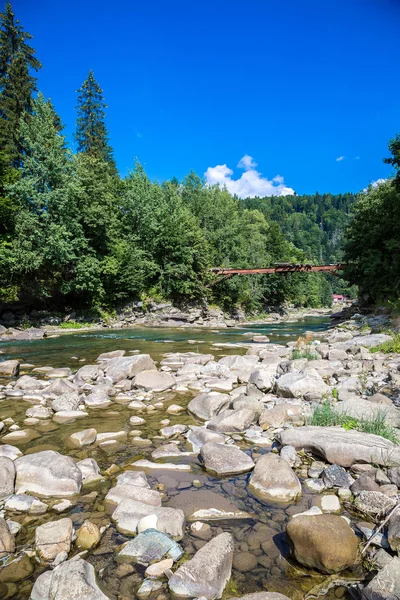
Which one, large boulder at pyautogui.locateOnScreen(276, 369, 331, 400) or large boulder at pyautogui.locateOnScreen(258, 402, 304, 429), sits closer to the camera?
large boulder at pyautogui.locateOnScreen(258, 402, 304, 429)

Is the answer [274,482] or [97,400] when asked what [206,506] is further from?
[97,400]

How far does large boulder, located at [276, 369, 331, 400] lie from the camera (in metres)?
6.57

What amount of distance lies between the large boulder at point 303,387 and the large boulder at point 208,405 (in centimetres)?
114

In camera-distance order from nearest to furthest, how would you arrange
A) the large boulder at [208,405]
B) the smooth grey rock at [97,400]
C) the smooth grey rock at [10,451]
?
the smooth grey rock at [10,451]
the large boulder at [208,405]
the smooth grey rock at [97,400]

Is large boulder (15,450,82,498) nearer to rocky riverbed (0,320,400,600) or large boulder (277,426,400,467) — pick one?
rocky riverbed (0,320,400,600)

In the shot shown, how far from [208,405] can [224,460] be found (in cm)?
196

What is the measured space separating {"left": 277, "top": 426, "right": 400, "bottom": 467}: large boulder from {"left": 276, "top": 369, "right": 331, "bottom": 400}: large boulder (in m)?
1.81

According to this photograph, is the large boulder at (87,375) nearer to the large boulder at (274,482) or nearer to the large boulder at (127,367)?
the large boulder at (127,367)

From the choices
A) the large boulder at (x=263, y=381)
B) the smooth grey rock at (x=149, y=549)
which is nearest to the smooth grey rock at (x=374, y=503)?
the smooth grey rock at (x=149, y=549)

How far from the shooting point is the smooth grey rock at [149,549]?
9.03 ft

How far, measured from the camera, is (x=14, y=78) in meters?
29.8

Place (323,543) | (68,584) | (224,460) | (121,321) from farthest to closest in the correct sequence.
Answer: (121,321) < (224,460) < (323,543) < (68,584)

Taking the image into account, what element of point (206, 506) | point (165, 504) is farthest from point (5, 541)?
point (206, 506)

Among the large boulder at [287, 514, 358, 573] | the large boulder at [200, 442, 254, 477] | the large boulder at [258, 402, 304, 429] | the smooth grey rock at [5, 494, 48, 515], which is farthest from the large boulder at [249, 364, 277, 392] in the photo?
the smooth grey rock at [5, 494, 48, 515]
